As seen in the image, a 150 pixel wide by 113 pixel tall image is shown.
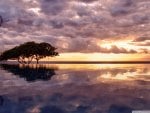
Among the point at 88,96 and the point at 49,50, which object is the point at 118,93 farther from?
the point at 49,50

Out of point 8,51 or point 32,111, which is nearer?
point 32,111

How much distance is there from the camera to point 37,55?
112625 mm

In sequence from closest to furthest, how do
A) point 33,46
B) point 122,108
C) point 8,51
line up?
point 122,108 < point 33,46 < point 8,51

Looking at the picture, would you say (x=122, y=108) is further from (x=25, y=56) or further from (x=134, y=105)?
(x=25, y=56)

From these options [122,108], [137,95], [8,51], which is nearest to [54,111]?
[122,108]

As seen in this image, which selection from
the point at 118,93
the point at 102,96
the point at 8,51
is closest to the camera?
the point at 102,96

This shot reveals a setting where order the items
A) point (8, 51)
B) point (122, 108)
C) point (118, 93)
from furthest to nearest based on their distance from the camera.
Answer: point (8, 51)
point (118, 93)
point (122, 108)

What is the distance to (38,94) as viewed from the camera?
23469 mm

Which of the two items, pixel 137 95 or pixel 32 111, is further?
pixel 137 95

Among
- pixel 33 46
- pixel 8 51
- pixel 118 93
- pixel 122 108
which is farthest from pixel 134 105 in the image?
pixel 8 51

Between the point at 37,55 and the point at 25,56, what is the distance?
466 centimetres

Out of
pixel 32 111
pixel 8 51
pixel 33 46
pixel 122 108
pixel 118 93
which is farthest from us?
pixel 8 51

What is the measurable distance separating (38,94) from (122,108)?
748 centimetres

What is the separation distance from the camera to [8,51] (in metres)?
129
